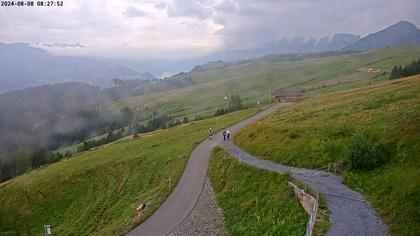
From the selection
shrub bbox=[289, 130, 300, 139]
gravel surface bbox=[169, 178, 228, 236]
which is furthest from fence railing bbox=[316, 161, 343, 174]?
gravel surface bbox=[169, 178, 228, 236]

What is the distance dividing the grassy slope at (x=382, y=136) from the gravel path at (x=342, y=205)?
2.45ft

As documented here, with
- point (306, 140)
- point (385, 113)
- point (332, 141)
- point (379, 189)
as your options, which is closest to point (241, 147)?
point (306, 140)

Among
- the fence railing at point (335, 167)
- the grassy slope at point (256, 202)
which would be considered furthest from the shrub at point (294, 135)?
the fence railing at point (335, 167)

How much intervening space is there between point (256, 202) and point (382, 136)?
14.5 metres

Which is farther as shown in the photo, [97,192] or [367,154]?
[97,192]

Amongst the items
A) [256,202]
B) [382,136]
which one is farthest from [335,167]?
[256,202]

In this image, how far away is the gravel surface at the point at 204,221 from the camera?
29.4 m

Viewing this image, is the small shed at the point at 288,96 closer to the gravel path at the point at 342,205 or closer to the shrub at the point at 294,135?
the shrub at the point at 294,135

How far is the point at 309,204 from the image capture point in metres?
25.2

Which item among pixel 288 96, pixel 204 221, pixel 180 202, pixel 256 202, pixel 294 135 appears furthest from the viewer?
pixel 288 96

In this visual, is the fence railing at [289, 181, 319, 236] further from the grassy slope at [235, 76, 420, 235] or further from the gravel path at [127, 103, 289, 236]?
the gravel path at [127, 103, 289, 236]

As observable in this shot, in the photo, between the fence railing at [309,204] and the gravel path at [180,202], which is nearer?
the fence railing at [309,204]

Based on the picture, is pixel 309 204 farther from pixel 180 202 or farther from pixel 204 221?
pixel 180 202

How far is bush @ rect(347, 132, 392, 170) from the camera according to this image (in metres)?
30.2
